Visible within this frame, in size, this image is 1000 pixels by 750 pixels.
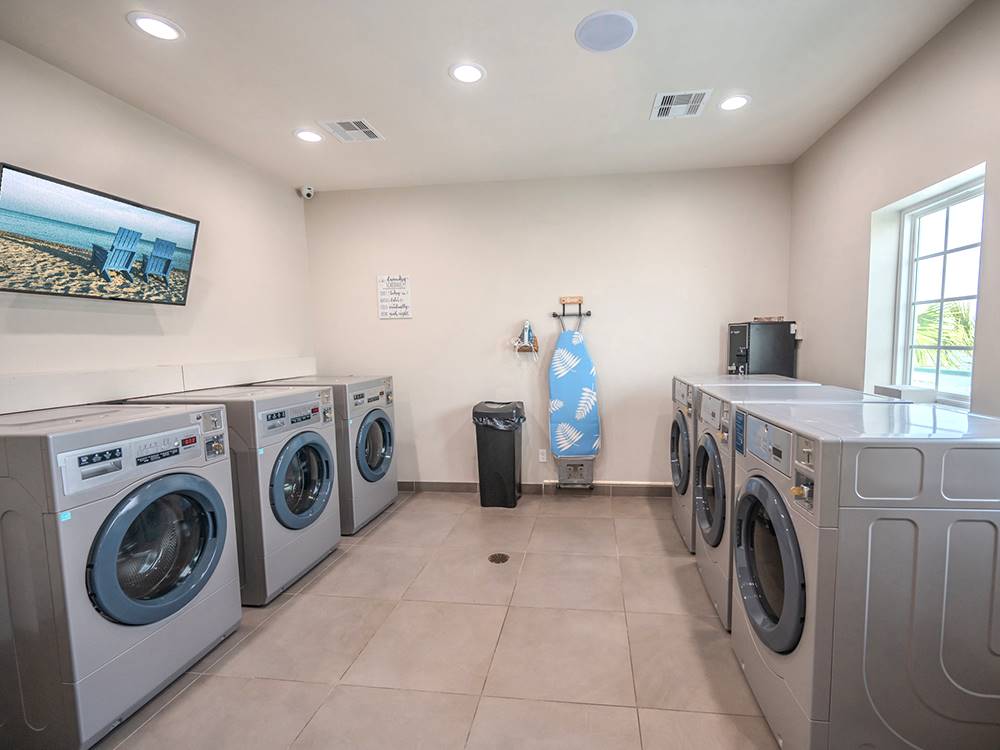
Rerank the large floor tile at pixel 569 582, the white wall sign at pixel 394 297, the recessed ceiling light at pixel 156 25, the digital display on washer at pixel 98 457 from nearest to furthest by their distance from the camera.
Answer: the digital display on washer at pixel 98 457 < the recessed ceiling light at pixel 156 25 < the large floor tile at pixel 569 582 < the white wall sign at pixel 394 297

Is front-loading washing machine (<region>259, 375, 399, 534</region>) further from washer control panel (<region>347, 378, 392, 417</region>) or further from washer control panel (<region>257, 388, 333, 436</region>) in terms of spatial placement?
washer control panel (<region>257, 388, 333, 436</region>)

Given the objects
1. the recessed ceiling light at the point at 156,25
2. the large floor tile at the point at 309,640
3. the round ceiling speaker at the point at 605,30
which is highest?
the recessed ceiling light at the point at 156,25

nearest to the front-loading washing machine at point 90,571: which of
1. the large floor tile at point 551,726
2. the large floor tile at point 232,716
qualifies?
the large floor tile at point 232,716

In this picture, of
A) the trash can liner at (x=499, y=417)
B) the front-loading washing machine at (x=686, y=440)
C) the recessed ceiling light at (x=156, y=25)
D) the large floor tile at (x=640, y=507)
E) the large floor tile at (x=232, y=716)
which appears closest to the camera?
the large floor tile at (x=232, y=716)

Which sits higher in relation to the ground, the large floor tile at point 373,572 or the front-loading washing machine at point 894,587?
the front-loading washing machine at point 894,587

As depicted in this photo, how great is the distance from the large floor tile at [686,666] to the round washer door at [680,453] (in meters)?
0.86

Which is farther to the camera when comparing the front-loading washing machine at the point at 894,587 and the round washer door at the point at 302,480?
the round washer door at the point at 302,480

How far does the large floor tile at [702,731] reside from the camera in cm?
144

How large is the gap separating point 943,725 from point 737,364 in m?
2.41

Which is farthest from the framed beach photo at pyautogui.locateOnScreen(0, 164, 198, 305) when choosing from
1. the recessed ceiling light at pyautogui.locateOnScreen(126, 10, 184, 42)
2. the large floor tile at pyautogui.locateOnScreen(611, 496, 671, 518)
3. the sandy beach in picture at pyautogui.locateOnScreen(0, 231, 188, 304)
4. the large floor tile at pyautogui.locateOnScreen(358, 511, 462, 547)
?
the large floor tile at pyautogui.locateOnScreen(611, 496, 671, 518)

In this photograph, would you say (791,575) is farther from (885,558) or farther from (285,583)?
(285,583)

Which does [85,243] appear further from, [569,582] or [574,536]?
[574,536]

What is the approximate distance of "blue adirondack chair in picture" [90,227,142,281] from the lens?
6.92 feet

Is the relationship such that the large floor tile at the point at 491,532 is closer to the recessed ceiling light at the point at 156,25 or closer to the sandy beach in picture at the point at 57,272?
the sandy beach in picture at the point at 57,272
